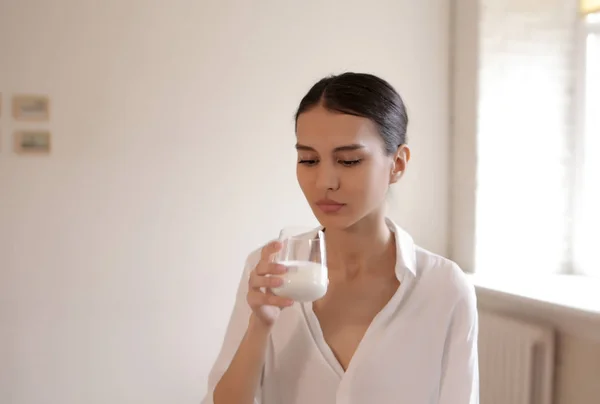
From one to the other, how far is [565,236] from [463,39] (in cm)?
96

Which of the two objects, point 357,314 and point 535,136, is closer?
point 357,314

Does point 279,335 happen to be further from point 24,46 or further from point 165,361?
point 24,46

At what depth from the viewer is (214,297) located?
207 centimetres

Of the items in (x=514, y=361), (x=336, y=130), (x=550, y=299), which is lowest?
(x=514, y=361)

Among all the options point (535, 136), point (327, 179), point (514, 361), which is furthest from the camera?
point (535, 136)

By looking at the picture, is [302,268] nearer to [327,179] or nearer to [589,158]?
[327,179]

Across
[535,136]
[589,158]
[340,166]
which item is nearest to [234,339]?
[340,166]

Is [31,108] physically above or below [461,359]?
above

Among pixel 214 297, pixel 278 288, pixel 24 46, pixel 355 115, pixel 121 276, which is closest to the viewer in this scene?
pixel 278 288

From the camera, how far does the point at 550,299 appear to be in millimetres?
1892

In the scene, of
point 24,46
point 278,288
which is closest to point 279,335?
point 278,288

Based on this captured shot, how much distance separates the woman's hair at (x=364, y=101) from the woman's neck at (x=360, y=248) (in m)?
0.20

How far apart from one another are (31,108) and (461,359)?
1499 mm

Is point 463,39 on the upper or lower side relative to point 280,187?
upper
